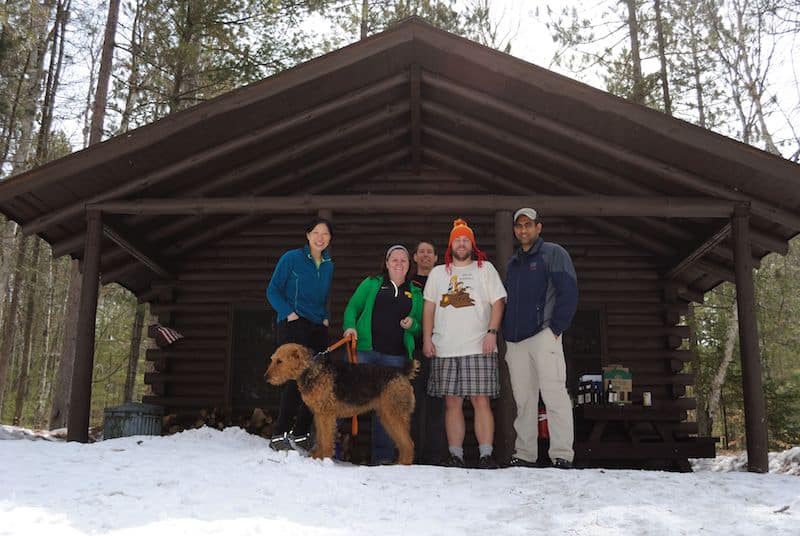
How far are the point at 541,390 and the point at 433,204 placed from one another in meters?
3.04

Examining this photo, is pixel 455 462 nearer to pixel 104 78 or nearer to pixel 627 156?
pixel 627 156

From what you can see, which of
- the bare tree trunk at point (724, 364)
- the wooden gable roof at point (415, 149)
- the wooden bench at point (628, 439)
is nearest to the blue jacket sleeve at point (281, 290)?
the wooden gable roof at point (415, 149)

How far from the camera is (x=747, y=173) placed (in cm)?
743

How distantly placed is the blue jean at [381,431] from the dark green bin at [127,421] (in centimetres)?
424

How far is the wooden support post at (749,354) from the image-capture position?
23.3ft

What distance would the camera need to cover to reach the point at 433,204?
804cm

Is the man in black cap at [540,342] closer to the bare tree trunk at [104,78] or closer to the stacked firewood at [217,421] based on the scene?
the stacked firewood at [217,421]

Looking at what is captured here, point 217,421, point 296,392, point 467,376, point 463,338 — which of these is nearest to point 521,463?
point 467,376

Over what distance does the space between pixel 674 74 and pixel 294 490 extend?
58.5 ft

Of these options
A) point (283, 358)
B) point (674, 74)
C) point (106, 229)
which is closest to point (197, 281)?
point (106, 229)

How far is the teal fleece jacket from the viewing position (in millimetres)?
6172

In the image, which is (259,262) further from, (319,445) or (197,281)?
(319,445)

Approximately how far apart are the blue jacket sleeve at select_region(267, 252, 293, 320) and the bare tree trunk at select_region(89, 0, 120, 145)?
1097 centimetres

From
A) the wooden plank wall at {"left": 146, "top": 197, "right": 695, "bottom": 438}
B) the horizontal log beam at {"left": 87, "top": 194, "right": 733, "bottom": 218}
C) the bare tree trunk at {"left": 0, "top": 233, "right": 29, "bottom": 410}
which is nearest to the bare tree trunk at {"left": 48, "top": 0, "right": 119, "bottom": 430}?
the wooden plank wall at {"left": 146, "top": 197, "right": 695, "bottom": 438}
